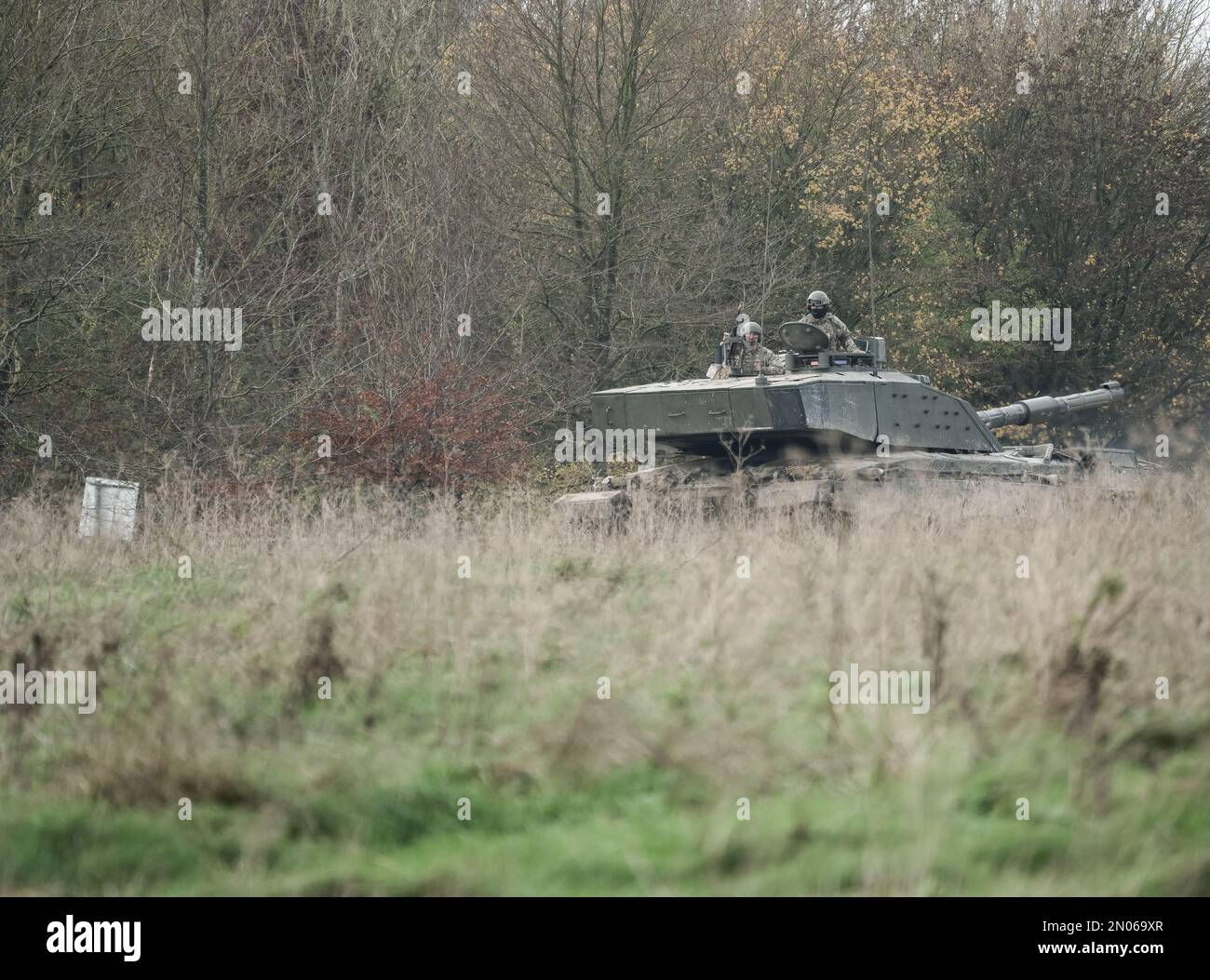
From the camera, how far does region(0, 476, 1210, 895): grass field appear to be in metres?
4.66

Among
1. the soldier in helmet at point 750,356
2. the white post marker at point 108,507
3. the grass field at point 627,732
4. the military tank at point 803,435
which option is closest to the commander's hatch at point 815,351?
the military tank at point 803,435

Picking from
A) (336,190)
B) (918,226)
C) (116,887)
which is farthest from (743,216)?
(116,887)

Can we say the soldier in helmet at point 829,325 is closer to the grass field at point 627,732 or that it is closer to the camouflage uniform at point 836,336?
the camouflage uniform at point 836,336

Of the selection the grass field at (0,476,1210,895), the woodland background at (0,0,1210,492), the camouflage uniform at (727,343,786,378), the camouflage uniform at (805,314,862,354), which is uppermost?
the woodland background at (0,0,1210,492)

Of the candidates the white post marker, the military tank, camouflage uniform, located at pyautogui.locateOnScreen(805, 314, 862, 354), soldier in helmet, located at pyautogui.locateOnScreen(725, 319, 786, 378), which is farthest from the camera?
soldier in helmet, located at pyautogui.locateOnScreen(725, 319, 786, 378)

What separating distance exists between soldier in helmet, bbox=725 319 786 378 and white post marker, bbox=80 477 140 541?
227 inches

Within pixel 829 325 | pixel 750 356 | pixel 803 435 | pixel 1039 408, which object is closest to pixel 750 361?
pixel 750 356

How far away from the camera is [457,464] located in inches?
632

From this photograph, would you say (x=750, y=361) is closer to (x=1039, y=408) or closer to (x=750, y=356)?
(x=750, y=356)

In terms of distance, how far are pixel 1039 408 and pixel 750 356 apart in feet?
12.9

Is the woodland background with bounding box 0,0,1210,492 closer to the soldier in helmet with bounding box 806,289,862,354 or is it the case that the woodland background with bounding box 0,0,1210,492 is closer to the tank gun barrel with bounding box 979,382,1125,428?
the tank gun barrel with bounding box 979,382,1125,428

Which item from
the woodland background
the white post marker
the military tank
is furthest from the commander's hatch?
the white post marker

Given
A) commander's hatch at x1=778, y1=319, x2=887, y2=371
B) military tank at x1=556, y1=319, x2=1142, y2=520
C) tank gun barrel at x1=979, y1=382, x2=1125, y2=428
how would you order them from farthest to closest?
tank gun barrel at x1=979, y1=382, x2=1125, y2=428
commander's hatch at x1=778, y1=319, x2=887, y2=371
military tank at x1=556, y1=319, x2=1142, y2=520
